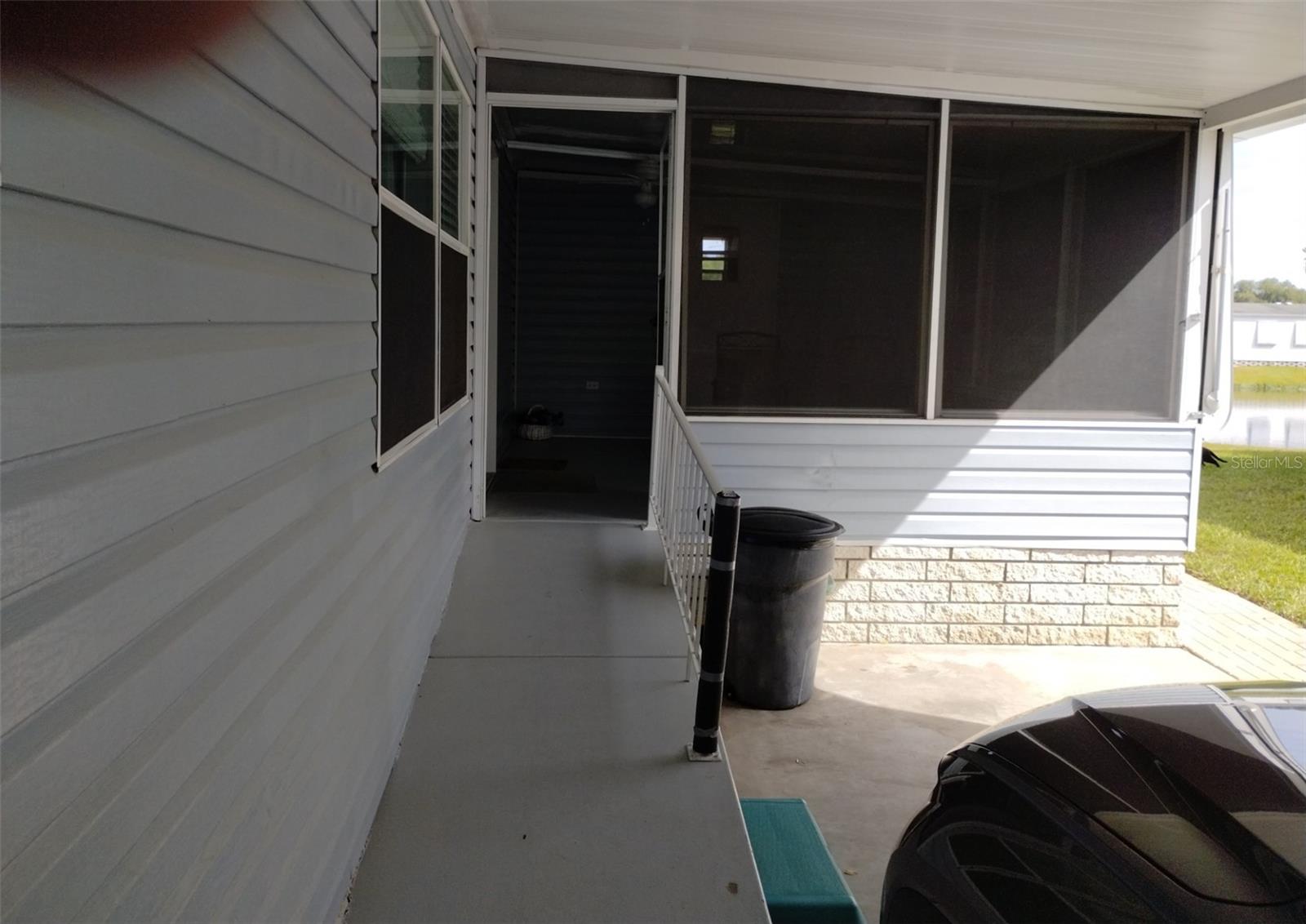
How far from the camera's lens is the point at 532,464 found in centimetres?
745

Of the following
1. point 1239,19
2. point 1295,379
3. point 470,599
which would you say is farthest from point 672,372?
point 1295,379

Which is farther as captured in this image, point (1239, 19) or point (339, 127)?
point (1239, 19)

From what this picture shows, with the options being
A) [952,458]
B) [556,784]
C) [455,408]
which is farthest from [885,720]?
[455,408]

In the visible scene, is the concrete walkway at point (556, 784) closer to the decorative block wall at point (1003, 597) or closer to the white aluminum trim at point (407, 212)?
the white aluminum trim at point (407, 212)

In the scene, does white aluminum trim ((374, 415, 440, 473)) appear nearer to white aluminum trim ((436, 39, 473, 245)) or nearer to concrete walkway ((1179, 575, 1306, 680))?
white aluminum trim ((436, 39, 473, 245))

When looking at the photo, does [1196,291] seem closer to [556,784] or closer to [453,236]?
[453,236]

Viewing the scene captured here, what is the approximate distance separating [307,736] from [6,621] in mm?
1190

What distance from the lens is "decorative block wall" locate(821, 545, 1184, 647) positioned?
610 cm

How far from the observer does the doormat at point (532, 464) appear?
23.7 feet

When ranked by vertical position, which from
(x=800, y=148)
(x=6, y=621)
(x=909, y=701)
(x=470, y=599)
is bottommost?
(x=909, y=701)

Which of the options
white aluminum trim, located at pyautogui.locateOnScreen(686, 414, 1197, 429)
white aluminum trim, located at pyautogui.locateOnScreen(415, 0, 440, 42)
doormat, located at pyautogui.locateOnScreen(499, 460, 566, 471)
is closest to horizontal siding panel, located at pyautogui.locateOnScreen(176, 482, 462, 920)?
white aluminum trim, located at pyautogui.locateOnScreen(415, 0, 440, 42)

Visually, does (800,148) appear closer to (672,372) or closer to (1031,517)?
(672,372)

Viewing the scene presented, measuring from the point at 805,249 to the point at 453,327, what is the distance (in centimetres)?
226

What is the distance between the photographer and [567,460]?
25.6 feet
